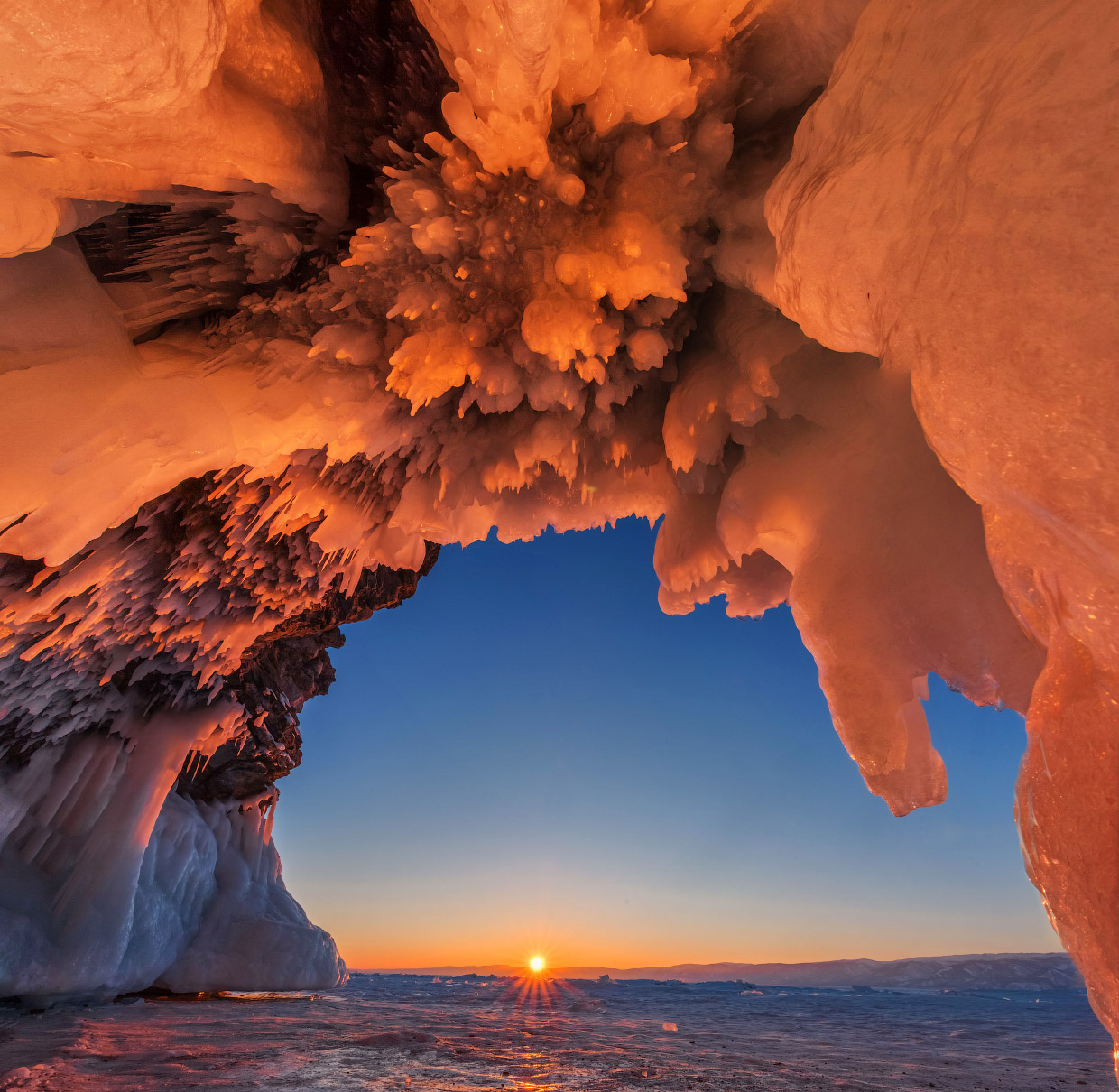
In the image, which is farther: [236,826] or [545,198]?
[236,826]

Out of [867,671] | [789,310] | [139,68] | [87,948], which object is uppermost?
[139,68]

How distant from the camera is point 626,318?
2.92 m

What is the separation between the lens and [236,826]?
10891mm

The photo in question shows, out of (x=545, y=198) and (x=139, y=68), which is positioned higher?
(x=545, y=198)

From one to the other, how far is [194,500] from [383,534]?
126cm

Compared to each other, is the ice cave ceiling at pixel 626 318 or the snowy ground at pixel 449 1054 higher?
the ice cave ceiling at pixel 626 318

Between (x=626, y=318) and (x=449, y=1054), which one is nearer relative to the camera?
(x=626, y=318)

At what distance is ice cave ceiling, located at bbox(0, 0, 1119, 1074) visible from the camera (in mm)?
1401

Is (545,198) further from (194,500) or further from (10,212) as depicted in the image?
(194,500)

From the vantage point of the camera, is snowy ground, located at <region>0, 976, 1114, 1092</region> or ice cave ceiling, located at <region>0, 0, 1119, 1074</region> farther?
snowy ground, located at <region>0, 976, 1114, 1092</region>

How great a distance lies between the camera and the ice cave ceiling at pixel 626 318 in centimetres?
140

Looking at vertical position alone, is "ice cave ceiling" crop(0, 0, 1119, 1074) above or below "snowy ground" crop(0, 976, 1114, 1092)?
above

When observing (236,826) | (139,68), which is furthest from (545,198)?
(236,826)

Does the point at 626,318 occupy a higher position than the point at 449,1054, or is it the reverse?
the point at 626,318
